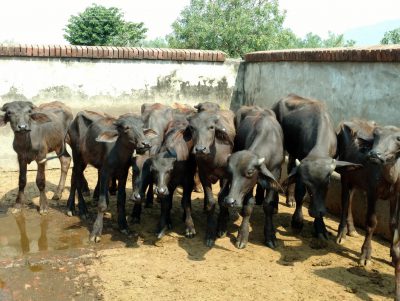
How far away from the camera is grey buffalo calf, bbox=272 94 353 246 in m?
5.91

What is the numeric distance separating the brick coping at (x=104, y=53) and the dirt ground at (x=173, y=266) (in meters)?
4.32

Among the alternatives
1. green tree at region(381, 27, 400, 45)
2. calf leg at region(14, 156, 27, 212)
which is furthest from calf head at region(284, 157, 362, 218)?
green tree at region(381, 27, 400, 45)

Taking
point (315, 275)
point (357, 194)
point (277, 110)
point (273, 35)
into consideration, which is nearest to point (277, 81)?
point (277, 110)

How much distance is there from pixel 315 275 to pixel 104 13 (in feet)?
70.7

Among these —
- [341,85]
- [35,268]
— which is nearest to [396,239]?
[341,85]

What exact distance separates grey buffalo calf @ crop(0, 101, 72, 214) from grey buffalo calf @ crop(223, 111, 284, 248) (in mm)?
3364

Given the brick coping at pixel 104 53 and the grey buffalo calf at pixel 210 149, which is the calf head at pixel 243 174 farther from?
the brick coping at pixel 104 53

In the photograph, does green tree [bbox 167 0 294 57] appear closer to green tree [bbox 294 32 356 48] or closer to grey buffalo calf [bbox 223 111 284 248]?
grey buffalo calf [bbox 223 111 284 248]

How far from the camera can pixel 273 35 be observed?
19719 mm

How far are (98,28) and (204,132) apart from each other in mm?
19443

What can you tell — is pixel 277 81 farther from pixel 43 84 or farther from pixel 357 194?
pixel 43 84

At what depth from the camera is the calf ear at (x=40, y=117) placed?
754 cm

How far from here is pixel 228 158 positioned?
20.1ft

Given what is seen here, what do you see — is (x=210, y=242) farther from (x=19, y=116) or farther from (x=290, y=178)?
(x=19, y=116)
